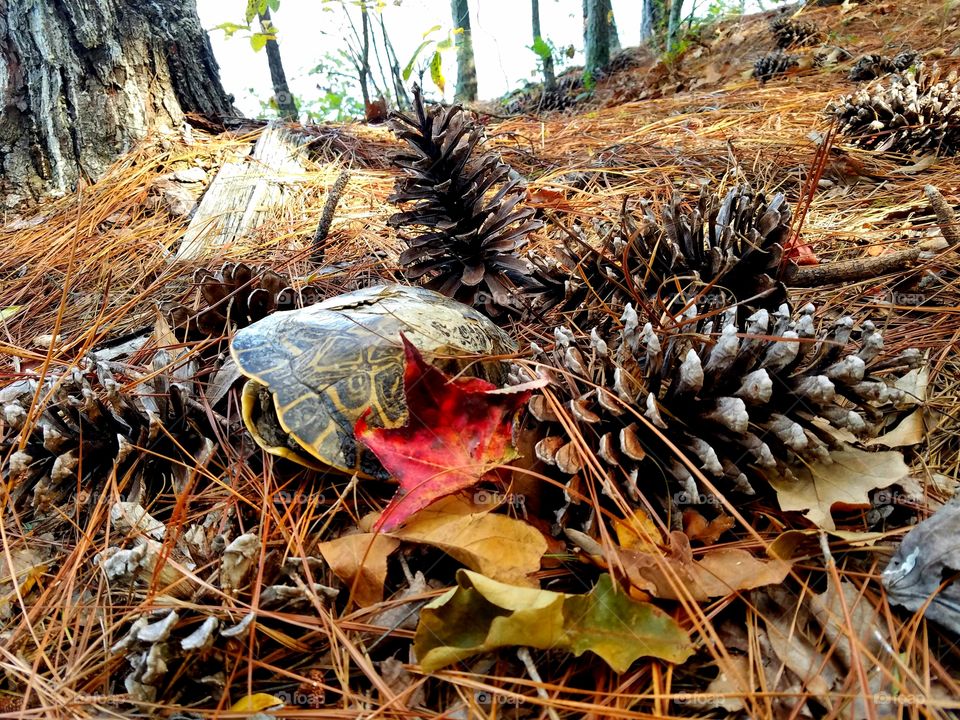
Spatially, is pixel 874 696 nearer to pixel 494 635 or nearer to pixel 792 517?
pixel 792 517

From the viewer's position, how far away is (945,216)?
146cm

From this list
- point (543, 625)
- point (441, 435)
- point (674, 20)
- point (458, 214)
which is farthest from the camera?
point (674, 20)

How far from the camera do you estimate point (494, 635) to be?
31.8 inches

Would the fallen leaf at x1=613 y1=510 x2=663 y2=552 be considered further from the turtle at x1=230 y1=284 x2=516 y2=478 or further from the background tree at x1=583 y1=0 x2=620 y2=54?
the background tree at x1=583 y1=0 x2=620 y2=54

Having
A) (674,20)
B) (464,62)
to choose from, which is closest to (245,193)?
(674,20)

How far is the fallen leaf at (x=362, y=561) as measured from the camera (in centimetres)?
97

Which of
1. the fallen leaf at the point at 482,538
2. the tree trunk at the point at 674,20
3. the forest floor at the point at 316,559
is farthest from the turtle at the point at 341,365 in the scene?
the tree trunk at the point at 674,20

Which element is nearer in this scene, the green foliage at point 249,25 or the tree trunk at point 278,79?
the green foliage at point 249,25

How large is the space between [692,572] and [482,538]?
348 mm

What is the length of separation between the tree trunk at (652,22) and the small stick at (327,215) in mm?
5700

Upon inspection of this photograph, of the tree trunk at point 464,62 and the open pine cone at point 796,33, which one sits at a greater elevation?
the tree trunk at point 464,62

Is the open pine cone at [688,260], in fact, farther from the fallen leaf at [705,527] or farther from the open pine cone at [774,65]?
the open pine cone at [774,65]

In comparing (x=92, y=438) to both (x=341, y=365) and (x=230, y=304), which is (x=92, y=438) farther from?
(x=341, y=365)

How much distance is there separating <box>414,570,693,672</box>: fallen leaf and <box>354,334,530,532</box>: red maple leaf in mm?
212
